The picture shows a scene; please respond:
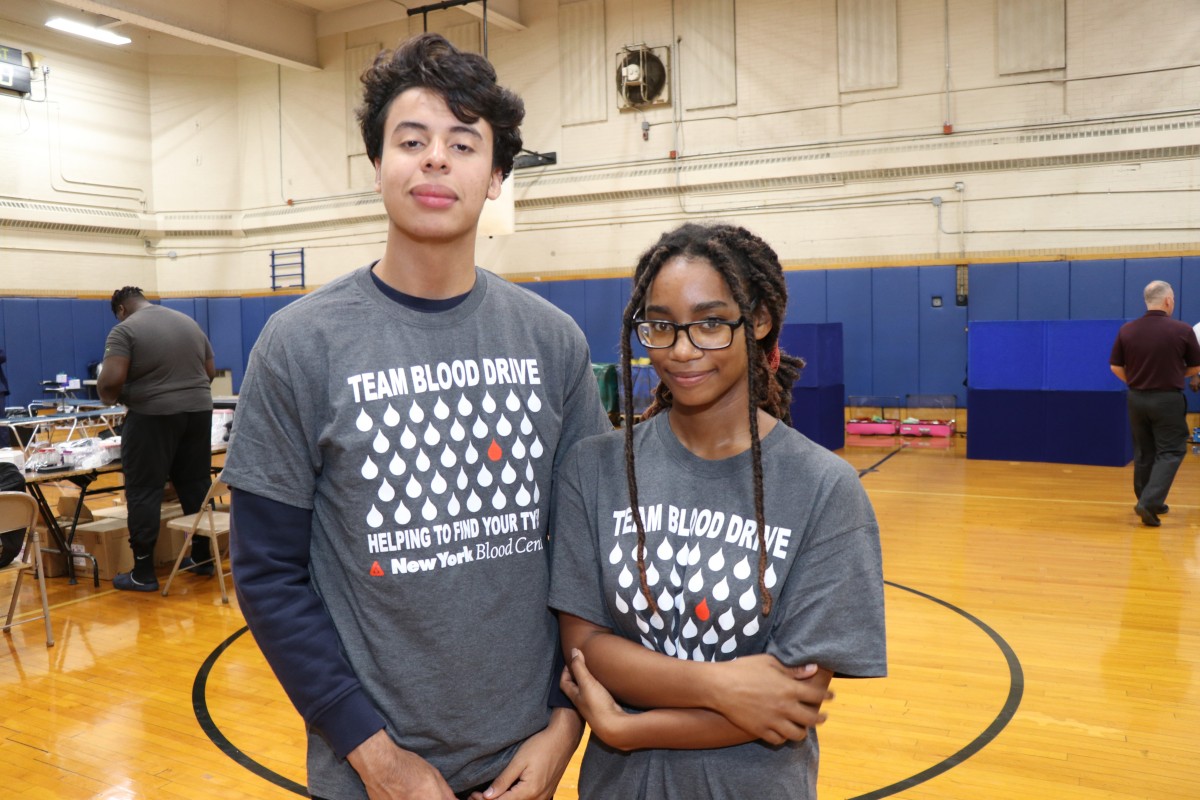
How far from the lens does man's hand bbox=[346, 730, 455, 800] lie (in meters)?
1.25

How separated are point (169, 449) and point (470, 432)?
16.4ft

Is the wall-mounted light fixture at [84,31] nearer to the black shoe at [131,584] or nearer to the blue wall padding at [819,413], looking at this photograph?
the black shoe at [131,584]

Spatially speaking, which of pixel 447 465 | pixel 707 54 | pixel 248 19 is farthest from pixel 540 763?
pixel 248 19

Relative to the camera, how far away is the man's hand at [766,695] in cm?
125

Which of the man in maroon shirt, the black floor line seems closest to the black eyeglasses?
the black floor line

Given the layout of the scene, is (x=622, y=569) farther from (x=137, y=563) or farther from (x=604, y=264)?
(x=604, y=264)

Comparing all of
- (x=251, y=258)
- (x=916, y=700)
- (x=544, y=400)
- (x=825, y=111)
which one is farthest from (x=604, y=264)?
(x=544, y=400)

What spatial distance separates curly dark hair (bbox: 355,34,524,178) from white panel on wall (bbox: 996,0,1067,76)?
11.5m

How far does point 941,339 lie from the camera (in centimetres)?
1187

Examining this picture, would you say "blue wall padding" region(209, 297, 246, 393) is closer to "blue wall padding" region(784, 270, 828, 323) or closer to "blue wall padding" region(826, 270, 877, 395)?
"blue wall padding" region(784, 270, 828, 323)

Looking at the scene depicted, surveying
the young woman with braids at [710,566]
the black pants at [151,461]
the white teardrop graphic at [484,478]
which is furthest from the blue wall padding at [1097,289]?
the white teardrop graphic at [484,478]

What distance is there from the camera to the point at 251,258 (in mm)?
16703

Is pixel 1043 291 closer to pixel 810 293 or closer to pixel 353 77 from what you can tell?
pixel 810 293

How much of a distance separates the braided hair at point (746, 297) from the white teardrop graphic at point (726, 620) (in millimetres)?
50
